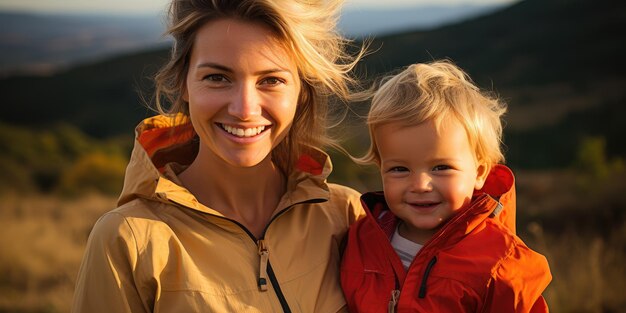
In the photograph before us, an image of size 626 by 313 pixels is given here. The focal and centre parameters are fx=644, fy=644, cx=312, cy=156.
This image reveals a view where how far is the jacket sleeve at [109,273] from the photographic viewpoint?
204 centimetres

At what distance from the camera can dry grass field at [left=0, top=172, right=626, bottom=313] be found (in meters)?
5.41

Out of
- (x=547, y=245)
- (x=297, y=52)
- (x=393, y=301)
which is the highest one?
(x=297, y=52)

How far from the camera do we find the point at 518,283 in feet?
7.44

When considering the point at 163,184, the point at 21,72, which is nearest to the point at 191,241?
the point at 163,184

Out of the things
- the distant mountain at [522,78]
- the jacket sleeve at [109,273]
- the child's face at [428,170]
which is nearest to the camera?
the jacket sleeve at [109,273]

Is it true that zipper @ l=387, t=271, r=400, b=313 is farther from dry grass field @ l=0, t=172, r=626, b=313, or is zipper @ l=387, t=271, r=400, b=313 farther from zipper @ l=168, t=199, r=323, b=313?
dry grass field @ l=0, t=172, r=626, b=313

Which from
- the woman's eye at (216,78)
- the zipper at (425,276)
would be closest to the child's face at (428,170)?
the zipper at (425,276)

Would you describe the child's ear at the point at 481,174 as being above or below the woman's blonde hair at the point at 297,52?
below

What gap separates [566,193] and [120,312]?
9.18 meters

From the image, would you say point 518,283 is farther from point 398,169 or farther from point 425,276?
point 398,169

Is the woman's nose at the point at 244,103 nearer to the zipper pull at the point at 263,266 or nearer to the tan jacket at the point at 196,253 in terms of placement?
the tan jacket at the point at 196,253

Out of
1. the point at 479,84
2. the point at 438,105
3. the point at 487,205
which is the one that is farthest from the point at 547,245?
the point at 479,84

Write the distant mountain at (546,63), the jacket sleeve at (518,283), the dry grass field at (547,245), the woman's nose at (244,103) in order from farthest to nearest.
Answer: the distant mountain at (546,63), the dry grass field at (547,245), the woman's nose at (244,103), the jacket sleeve at (518,283)

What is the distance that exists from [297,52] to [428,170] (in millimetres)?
691
